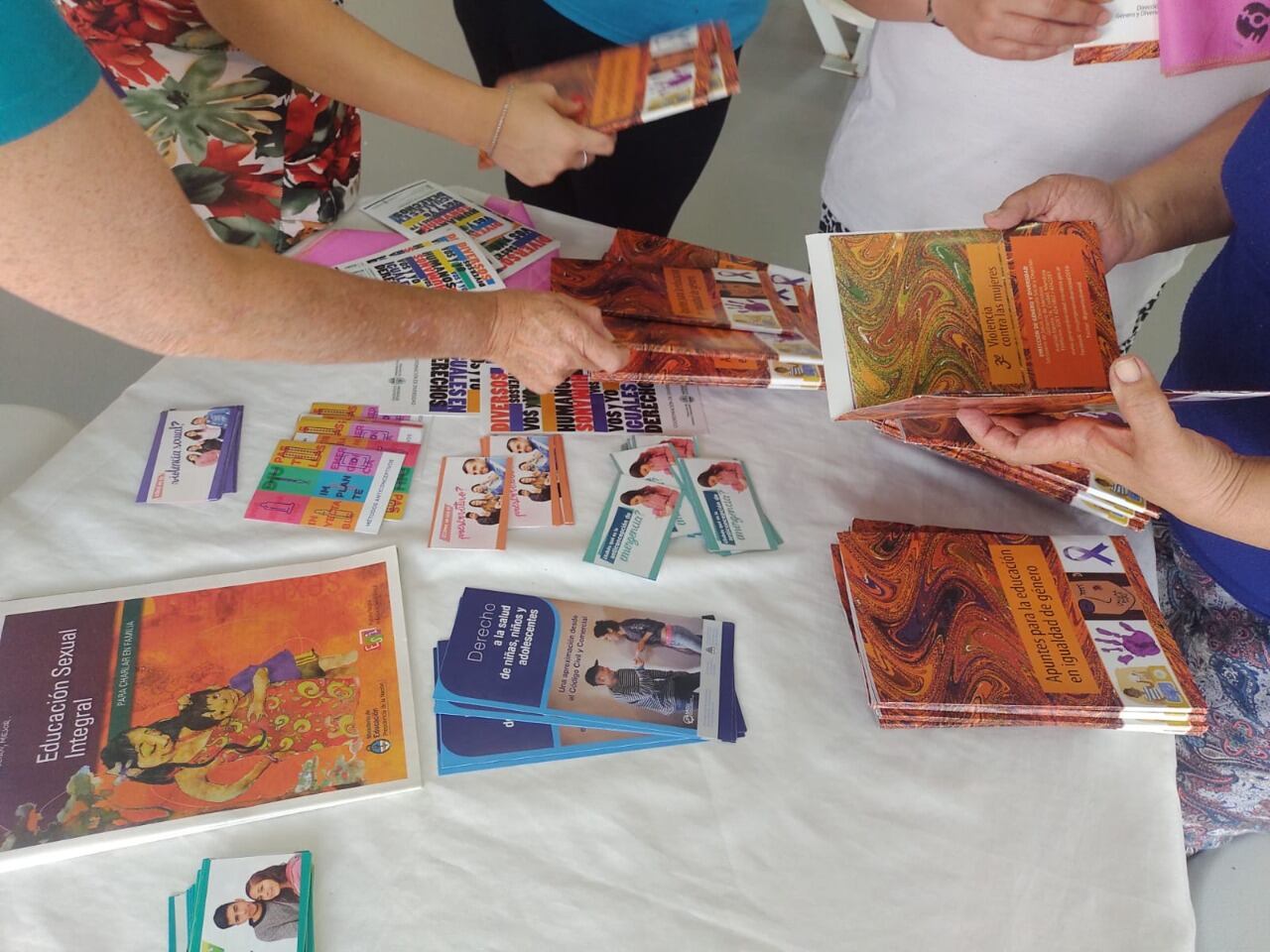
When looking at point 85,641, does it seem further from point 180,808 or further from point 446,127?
point 446,127

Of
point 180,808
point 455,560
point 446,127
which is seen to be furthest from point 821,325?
point 180,808

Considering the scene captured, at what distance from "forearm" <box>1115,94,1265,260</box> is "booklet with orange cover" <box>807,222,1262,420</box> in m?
0.17

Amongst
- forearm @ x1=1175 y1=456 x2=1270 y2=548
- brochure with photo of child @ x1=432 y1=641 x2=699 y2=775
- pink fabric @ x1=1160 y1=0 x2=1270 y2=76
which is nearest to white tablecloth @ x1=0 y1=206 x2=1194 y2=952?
brochure with photo of child @ x1=432 y1=641 x2=699 y2=775

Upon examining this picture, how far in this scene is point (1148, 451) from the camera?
2.75 feet

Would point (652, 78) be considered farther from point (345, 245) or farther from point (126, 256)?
point (126, 256)

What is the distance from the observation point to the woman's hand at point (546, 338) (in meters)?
1.04

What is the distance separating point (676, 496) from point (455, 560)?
0.27 metres

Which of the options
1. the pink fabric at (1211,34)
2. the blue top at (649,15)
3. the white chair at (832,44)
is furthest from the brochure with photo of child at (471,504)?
the white chair at (832,44)

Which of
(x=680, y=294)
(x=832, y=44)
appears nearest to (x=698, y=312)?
(x=680, y=294)

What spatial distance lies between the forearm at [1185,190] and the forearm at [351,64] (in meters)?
0.84

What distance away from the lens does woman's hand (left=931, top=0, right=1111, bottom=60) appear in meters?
1.02

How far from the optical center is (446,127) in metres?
1.22

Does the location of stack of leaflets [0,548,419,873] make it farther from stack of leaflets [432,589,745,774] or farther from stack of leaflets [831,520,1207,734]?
stack of leaflets [831,520,1207,734]

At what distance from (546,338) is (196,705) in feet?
1.73
